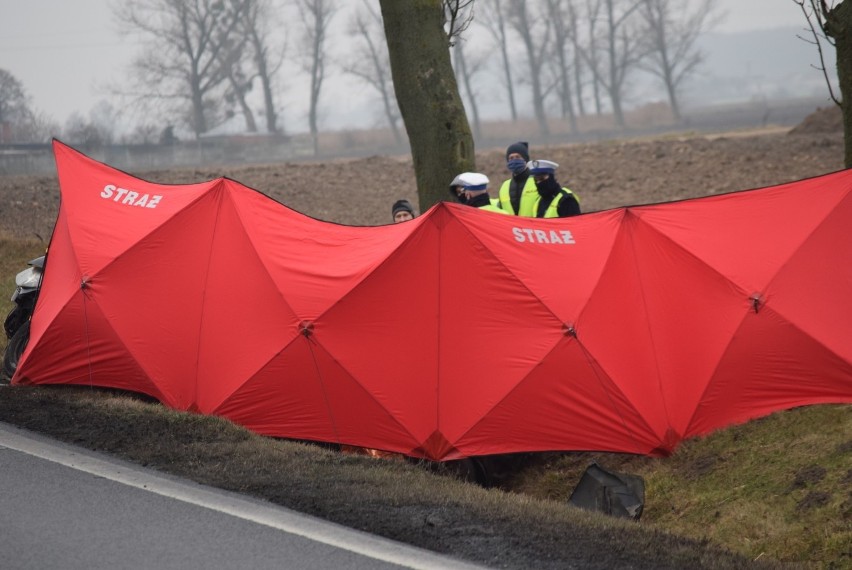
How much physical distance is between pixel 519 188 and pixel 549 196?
493mm

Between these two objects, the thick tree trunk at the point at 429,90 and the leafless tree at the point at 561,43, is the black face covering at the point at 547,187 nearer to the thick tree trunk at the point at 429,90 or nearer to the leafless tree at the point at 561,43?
the thick tree trunk at the point at 429,90

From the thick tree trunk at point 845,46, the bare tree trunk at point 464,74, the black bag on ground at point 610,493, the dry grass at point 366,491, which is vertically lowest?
the black bag on ground at point 610,493

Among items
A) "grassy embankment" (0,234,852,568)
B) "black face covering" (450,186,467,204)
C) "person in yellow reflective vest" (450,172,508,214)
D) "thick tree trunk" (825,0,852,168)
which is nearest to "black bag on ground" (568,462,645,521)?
"grassy embankment" (0,234,852,568)

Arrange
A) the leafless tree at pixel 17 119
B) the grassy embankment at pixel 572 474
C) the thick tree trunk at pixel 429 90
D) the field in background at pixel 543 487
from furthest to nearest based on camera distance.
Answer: the leafless tree at pixel 17 119 → the thick tree trunk at pixel 429 90 → the grassy embankment at pixel 572 474 → the field in background at pixel 543 487

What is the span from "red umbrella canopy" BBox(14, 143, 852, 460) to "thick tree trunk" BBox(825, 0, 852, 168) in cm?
132

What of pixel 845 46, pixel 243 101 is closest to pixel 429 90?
pixel 845 46

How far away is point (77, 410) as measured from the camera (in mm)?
8531

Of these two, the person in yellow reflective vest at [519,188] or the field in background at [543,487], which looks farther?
the person in yellow reflective vest at [519,188]

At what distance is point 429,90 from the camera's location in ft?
39.3

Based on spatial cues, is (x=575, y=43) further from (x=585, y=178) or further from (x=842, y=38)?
(x=842, y=38)

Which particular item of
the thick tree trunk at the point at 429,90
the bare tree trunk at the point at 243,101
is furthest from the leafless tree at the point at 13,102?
the thick tree trunk at the point at 429,90

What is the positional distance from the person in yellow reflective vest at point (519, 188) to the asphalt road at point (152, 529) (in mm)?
4929

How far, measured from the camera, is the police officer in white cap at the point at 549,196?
10.5m

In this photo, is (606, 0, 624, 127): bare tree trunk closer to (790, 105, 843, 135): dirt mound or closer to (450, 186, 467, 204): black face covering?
(790, 105, 843, 135): dirt mound
